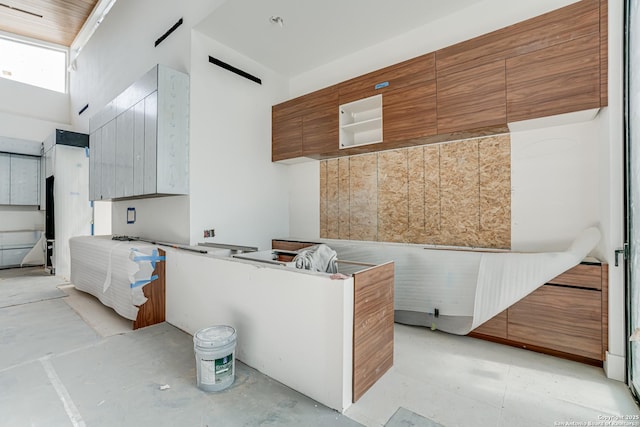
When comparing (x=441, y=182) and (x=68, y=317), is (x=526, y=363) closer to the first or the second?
(x=441, y=182)

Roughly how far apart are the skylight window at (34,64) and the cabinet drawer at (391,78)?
7.34 metres

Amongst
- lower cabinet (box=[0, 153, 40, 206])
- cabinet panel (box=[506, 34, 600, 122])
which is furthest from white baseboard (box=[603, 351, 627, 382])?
lower cabinet (box=[0, 153, 40, 206])

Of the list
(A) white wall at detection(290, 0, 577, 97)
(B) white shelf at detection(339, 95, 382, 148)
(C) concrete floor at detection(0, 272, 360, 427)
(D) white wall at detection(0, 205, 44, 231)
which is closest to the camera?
(C) concrete floor at detection(0, 272, 360, 427)

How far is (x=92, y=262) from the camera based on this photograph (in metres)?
3.75

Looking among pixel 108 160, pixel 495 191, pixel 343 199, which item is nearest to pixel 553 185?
pixel 495 191

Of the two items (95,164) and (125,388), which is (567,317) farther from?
(95,164)

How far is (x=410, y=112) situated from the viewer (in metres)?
3.00

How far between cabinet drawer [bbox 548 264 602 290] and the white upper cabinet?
145 inches

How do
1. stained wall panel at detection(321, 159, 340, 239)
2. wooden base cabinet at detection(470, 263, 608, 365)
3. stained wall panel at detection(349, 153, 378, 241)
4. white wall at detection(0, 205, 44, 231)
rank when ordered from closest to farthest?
1. wooden base cabinet at detection(470, 263, 608, 365)
2. stained wall panel at detection(349, 153, 378, 241)
3. stained wall panel at detection(321, 159, 340, 239)
4. white wall at detection(0, 205, 44, 231)

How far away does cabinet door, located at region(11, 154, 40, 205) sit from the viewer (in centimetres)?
620

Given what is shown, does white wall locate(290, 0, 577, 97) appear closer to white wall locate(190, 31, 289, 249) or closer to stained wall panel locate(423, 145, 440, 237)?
white wall locate(190, 31, 289, 249)

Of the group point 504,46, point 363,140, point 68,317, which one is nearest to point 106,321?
point 68,317

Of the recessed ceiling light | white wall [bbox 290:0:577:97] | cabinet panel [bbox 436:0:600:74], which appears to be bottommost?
cabinet panel [bbox 436:0:600:74]

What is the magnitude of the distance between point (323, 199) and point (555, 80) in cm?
280
